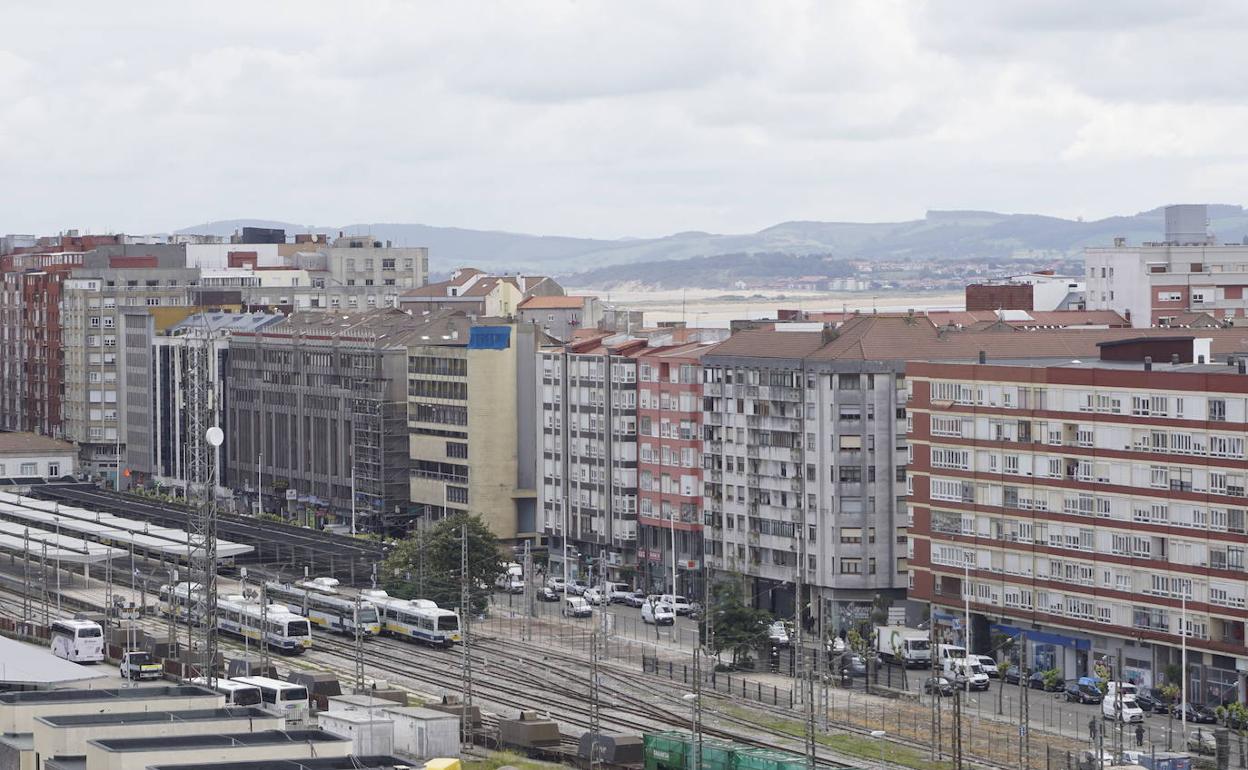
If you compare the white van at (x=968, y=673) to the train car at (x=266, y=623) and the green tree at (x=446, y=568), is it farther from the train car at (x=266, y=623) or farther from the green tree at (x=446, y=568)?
the green tree at (x=446, y=568)

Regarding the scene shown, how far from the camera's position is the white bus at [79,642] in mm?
118688

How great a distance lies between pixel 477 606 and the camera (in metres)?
139

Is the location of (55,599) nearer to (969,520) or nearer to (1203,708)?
(969,520)

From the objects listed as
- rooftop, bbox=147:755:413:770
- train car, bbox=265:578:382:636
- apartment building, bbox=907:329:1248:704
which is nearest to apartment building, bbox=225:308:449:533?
train car, bbox=265:578:382:636

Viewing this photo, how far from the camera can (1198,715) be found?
103m

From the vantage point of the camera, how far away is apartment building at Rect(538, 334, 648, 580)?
15450cm

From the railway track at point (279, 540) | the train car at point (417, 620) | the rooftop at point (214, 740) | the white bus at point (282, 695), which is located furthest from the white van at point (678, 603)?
the rooftop at point (214, 740)

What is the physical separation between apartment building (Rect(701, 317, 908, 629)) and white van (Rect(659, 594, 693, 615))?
263 centimetres

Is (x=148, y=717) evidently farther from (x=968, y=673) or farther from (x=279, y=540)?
(x=279, y=540)

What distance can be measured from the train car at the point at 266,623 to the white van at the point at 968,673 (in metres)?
33.2

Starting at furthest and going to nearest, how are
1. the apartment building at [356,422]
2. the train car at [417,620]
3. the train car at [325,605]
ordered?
the apartment building at [356,422], the train car at [325,605], the train car at [417,620]

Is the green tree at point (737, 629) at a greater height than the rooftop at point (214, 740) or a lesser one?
lesser

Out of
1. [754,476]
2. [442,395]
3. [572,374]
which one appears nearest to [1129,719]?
[754,476]

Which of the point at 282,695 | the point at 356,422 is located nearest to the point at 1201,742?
the point at 282,695
